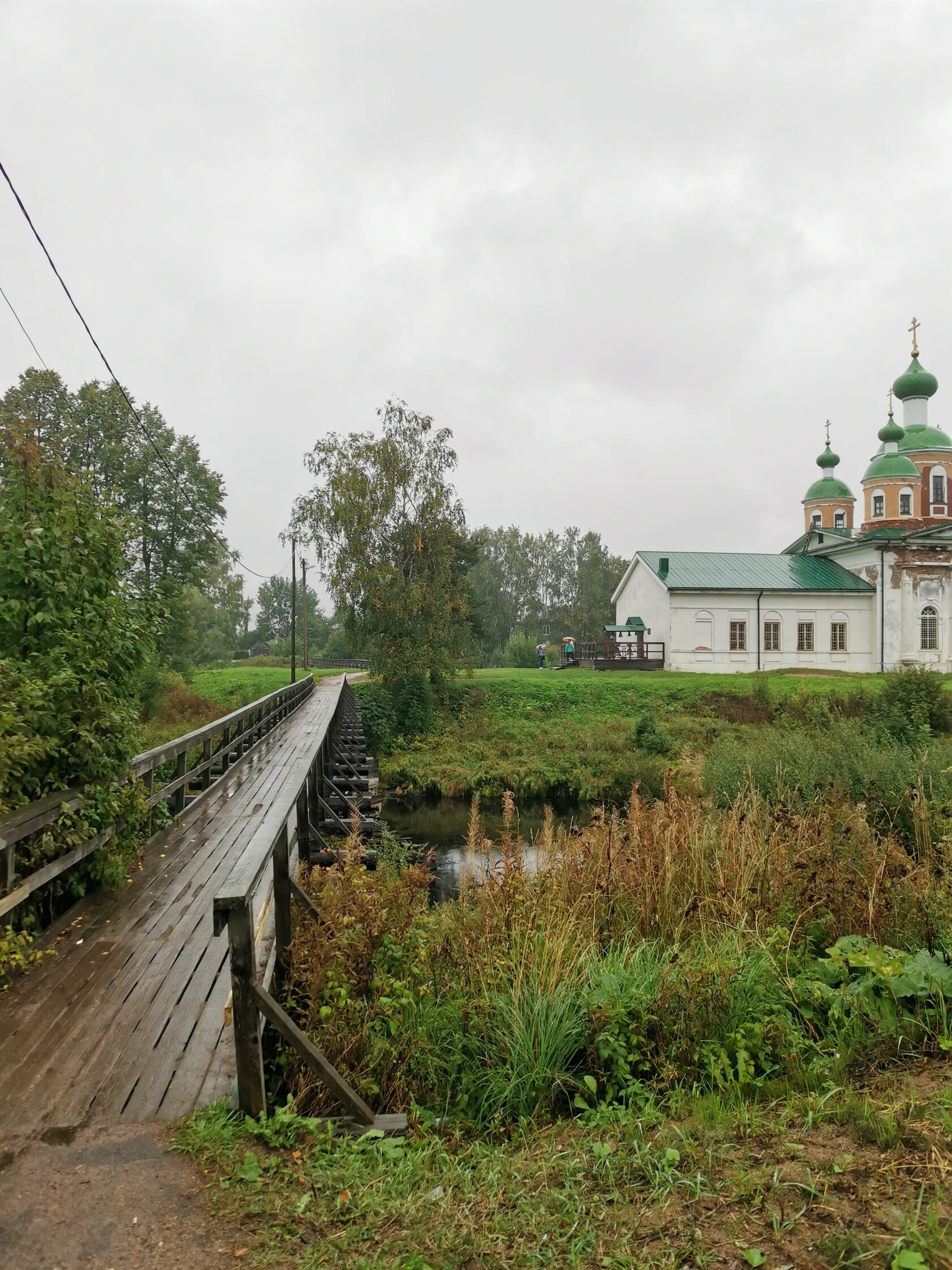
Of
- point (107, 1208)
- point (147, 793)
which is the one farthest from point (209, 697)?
point (107, 1208)

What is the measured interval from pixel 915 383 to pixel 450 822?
40.7m

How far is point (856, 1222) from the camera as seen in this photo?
8.05ft

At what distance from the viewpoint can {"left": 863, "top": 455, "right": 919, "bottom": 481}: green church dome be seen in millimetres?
42219

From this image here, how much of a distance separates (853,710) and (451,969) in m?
26.8

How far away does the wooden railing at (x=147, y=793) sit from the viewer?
413 centimetres

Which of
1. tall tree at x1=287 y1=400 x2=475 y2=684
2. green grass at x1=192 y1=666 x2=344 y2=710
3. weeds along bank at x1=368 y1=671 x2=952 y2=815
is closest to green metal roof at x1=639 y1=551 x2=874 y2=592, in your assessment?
weeds along bank at x1=368 y1=671 x2=952 y2=815

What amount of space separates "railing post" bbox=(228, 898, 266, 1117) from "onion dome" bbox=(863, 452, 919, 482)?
46.2 metres

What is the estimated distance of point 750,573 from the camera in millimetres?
39094

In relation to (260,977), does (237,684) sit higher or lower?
higher

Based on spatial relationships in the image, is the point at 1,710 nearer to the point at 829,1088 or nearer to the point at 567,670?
the point at 829,1088

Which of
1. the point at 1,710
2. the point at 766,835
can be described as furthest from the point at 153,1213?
the point at 766,835

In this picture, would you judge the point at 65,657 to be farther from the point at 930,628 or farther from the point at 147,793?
the point at 930,628

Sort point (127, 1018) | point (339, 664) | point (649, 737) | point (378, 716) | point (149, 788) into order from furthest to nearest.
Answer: point (339, 664) → point (378, 716) → point (649, 737) → point (149, 788) → point (127, 1018)

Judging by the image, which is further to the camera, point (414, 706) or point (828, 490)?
point (828, 490)
